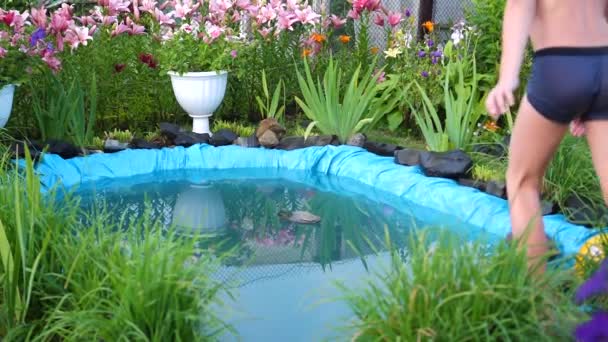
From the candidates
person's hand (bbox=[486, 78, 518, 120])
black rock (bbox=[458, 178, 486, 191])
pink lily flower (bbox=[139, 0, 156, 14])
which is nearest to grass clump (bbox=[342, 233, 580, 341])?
person's hand (bbox=[486, 78, 518, 120])

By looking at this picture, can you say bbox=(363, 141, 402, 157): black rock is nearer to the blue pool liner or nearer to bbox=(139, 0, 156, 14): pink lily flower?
the blue pool liner

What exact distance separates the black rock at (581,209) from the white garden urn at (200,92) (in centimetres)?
300

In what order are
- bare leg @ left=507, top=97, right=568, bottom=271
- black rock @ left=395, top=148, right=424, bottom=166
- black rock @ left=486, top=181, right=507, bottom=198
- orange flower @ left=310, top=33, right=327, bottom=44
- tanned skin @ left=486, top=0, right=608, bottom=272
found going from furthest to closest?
1. orange flower @ left=310, top=33, right=327, bottom=44
2. black rock @ left=395, top=148, right=424, bottom=166
3. black rock @ left=486, top=181, right=507, bottom=198
4. bare leg @ left=507, top=97, right=568, bottom=271
5. tanned skin @ left=486, top=0, right=608, bottom=272

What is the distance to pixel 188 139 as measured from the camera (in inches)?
242

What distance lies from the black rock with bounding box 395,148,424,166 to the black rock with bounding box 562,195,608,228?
1300 millimetres

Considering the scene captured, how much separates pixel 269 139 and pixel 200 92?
0.65 m

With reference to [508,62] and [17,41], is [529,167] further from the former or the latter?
[17,41]

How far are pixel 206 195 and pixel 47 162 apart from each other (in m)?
1.05

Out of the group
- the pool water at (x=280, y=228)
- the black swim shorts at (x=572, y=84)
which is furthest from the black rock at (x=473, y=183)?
the black swim shorts at (x=572, y=84)

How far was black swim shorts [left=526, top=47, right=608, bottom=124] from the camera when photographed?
2.52 metres

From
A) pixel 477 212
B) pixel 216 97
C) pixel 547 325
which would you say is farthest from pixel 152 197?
pixel 547 325

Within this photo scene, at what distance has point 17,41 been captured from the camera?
5.40 metres

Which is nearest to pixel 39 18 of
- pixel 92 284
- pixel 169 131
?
pixel 169 131

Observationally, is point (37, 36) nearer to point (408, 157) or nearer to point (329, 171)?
point (329, 171)
